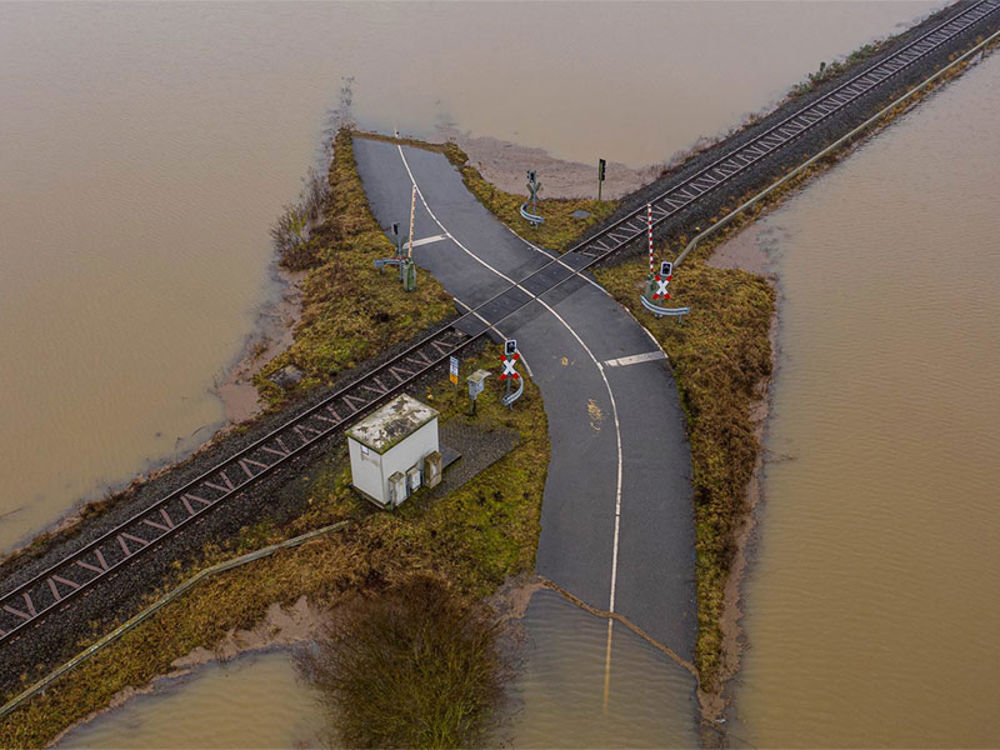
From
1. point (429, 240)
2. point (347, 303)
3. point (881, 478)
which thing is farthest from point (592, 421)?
point (429, 240)

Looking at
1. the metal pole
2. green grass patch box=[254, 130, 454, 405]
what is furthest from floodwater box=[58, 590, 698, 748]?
the metal pole

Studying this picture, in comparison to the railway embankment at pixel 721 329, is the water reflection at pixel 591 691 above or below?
below

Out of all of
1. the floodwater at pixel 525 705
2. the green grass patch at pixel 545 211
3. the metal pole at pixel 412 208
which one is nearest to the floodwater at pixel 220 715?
the floodwater at pixel 525 705

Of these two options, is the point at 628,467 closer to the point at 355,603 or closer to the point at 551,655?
the point at 551,655

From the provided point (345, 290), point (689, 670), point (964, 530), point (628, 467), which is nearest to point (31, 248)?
point (345, 290)

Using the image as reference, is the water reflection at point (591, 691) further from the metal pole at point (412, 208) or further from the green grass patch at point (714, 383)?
the metal pole at point (412, 208)

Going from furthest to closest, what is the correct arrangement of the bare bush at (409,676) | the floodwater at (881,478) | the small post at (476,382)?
1. the small post at (476,382)
2. the floodwater at (881,478)
3. the bare bush at (409,676)
